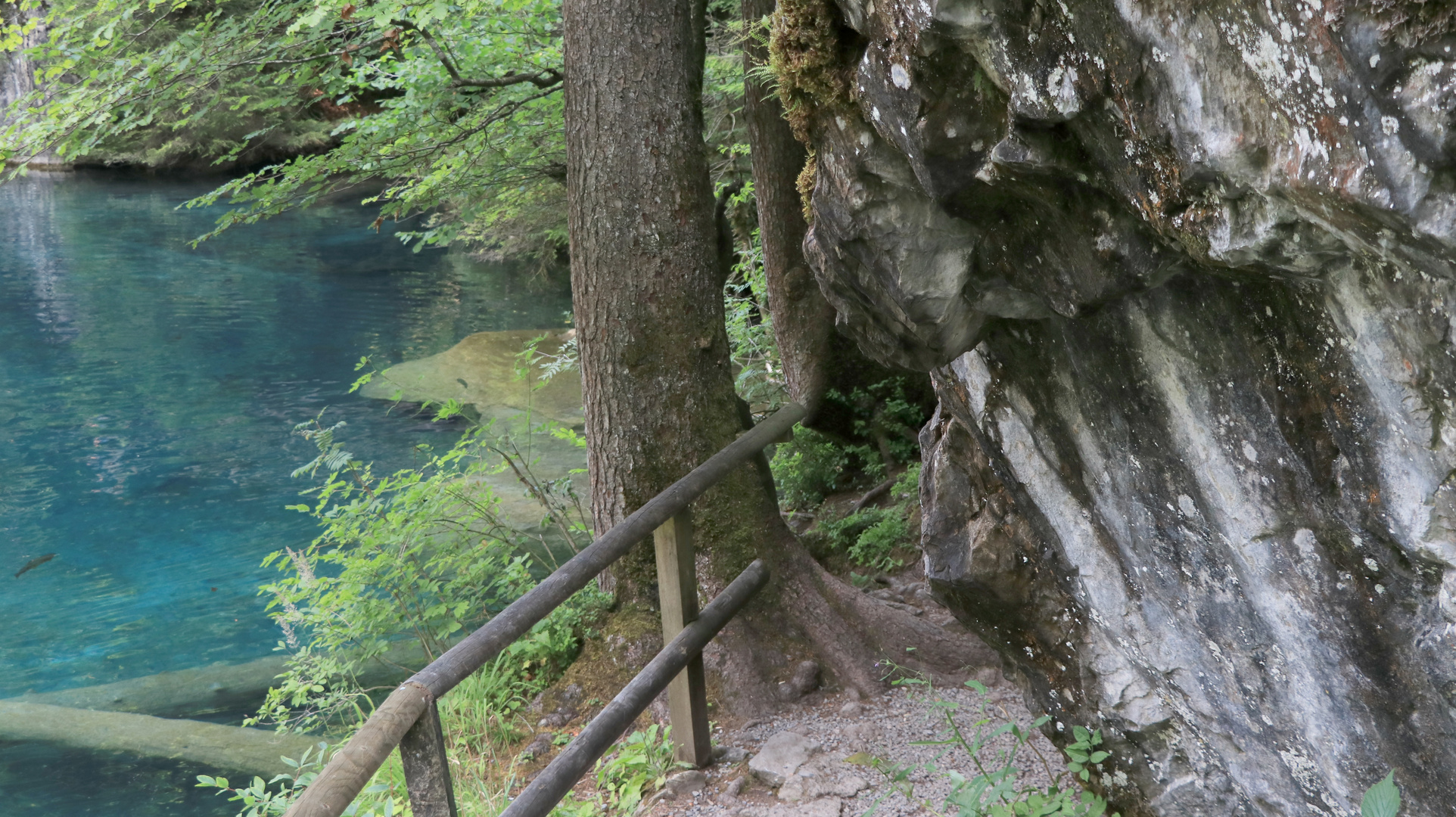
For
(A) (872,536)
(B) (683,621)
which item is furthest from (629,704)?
(A) (872,536)

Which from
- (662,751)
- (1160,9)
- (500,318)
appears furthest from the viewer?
(500,318)

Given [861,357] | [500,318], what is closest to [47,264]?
[500,318]

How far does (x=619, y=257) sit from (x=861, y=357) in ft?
9.12

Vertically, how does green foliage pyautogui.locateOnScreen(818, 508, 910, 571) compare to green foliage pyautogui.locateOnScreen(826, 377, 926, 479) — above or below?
below

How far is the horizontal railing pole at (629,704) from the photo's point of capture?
2.56 m

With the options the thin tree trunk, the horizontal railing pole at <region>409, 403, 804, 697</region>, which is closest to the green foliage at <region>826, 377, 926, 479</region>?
the thin tree trunk

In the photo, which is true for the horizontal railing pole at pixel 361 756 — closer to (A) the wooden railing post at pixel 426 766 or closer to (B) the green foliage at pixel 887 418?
(A) the wooden railing post at pixel 426 766

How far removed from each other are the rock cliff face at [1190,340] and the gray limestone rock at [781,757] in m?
0.86

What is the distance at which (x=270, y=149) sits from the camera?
28859 millimetres

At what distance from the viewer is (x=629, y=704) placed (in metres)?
3.04

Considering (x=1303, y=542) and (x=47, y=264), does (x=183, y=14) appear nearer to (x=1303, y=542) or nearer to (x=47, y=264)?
(x=47, y=264)

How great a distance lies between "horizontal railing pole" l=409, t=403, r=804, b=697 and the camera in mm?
2264

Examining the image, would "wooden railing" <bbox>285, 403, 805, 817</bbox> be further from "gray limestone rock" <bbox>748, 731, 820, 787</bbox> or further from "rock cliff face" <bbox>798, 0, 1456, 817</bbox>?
"rock cliff face" <bbox>798, 0, 1456, 817</bbox>

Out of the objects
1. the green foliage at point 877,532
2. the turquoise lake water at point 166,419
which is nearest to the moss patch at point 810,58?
the green foliage at point 877,532
